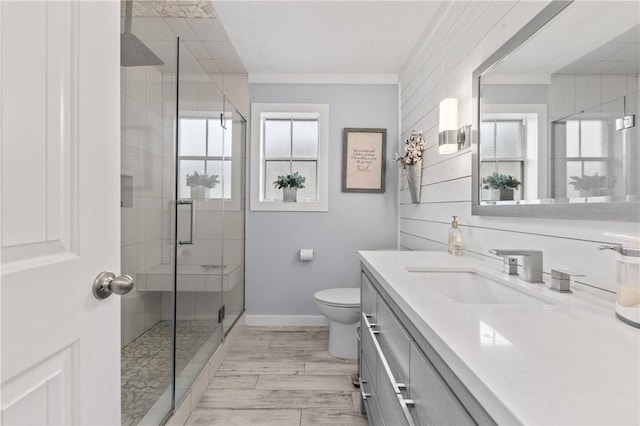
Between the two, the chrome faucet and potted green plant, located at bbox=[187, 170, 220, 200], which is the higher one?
potted green plant, located at bbox=[187, 170, 220, 200]

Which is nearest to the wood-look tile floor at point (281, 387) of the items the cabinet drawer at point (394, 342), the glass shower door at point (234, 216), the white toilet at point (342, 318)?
the white toilet at point (342, 318)

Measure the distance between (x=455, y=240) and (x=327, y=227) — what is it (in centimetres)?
155

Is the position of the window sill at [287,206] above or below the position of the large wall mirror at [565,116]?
below

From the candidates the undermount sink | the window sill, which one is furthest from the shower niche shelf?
the undermount sink

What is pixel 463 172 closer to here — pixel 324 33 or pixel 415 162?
pixel 415 162

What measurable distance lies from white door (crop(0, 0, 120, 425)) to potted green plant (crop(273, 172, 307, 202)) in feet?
7.60

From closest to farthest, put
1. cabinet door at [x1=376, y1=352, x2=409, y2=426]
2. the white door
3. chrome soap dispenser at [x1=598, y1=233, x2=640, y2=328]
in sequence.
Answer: the white door < chrome soap dispenser at [x1=598, y1=233, x2=640, y2=328] < cabinet door at [x1=376, y1=352, x2=409, y2=426]

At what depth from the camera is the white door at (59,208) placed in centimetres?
57

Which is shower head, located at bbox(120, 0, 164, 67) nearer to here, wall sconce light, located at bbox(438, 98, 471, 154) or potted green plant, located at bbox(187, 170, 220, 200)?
potted green plant, located at bbox(187, 170, 220, 200)

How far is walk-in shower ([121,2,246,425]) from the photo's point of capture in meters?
1.46

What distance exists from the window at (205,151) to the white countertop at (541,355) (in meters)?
1.42

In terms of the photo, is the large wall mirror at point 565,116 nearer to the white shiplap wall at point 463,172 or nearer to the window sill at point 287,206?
the white shiplap wall at point 463,172

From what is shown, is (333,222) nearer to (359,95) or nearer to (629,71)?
(359,95)

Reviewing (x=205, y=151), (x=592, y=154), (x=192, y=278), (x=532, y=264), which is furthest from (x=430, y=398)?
(x=205, y=151)
